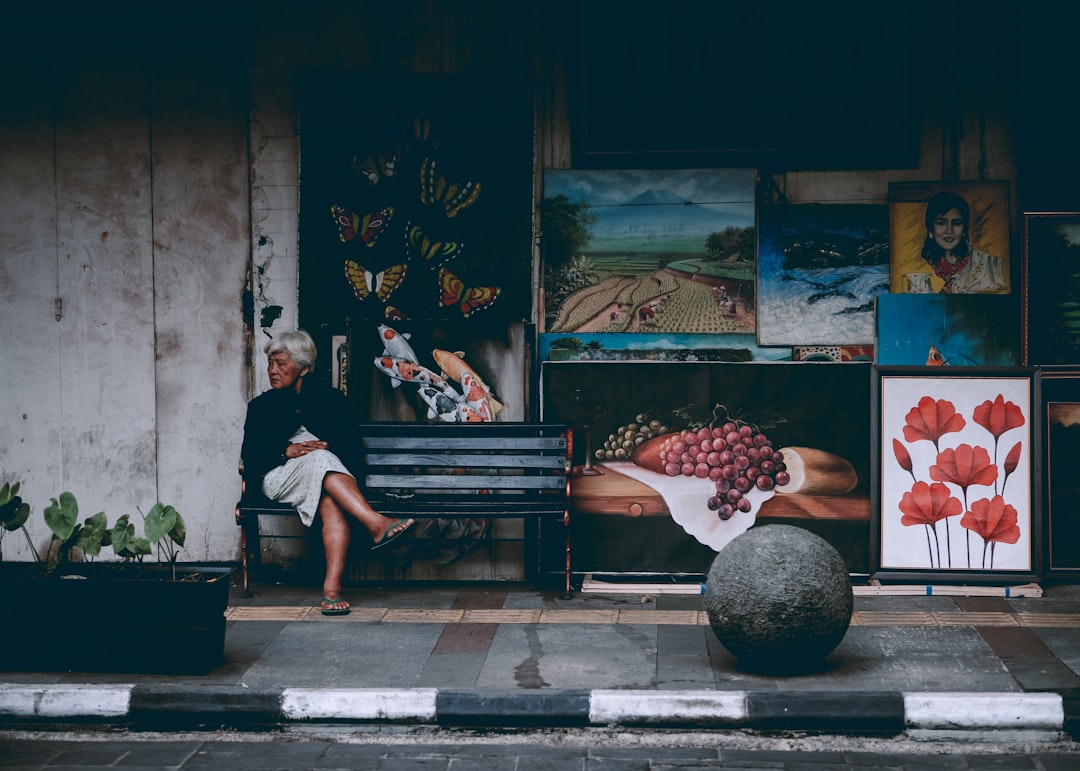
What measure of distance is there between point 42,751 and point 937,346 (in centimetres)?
Answer: 598

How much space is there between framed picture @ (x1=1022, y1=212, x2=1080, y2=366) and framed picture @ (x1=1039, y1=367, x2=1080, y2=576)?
22 centimetres

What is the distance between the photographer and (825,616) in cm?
591

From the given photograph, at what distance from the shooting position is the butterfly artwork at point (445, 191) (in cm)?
823

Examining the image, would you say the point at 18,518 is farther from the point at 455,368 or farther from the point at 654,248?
the point at 654,248

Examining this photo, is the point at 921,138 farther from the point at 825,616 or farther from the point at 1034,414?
the point at 825,616

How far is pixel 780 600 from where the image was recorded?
19.2 feet

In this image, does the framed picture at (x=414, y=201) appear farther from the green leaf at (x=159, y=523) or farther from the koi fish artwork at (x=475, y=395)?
the green leaf at (x=159, y=523)

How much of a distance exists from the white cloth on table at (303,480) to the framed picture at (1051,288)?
4661 millimetres

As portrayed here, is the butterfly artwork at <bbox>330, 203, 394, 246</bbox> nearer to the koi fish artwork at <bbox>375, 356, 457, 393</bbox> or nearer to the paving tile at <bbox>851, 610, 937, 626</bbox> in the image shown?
the koi fish artwork at <bbox>375, 356, 457, 393</bbox>

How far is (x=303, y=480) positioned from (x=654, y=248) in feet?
9.41

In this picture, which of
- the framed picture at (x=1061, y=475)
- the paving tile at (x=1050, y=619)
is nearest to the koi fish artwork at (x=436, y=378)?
the paving tile at (x=1050, y=619)

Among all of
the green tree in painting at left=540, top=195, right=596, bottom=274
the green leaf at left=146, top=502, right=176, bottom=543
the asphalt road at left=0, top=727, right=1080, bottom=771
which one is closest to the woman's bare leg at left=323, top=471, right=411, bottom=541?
the green leaf at left=146, top=502, right=176, bottom=543

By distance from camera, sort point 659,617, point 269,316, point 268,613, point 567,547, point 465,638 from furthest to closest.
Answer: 1. point 269,316
2. point 567,547
3. point 268,613
4. point 659,617
5. point 465,638

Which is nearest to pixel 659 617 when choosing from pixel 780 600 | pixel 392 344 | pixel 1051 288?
pixel 780 600
